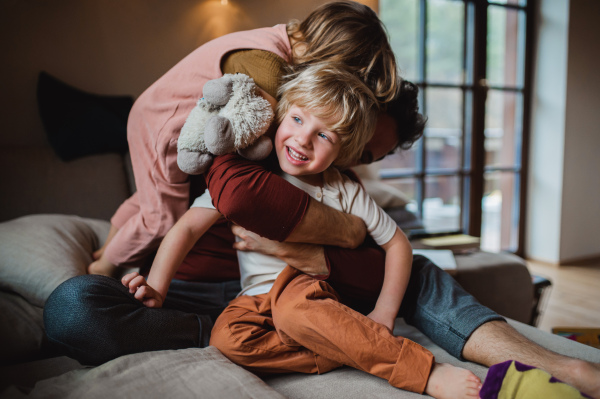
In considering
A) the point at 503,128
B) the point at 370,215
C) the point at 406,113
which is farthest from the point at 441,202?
the point at 370,215

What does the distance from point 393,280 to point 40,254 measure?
879 mm

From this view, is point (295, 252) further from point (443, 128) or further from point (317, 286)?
point (443, 128)

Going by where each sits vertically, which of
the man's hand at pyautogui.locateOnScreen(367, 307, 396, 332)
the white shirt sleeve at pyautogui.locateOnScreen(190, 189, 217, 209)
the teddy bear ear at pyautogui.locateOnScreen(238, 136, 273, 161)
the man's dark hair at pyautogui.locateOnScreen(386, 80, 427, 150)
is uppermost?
the man's dark hair at pyautogui.locateOnScreen(386, 80, 427, 150)

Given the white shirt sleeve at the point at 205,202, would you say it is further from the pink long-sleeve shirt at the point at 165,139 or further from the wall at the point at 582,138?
the wall at the point at 582,138

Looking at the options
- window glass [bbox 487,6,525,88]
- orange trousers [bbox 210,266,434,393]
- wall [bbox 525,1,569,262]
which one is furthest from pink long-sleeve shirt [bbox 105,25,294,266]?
wall [bbox 525,1,569,262]

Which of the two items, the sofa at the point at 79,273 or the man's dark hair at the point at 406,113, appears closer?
the sofa at the point at 79,273

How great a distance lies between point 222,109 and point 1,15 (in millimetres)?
1402

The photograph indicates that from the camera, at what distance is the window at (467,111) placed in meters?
3.18

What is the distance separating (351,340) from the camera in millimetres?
815

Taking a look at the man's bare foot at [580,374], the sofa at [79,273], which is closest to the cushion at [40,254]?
the sofa at [79,273]

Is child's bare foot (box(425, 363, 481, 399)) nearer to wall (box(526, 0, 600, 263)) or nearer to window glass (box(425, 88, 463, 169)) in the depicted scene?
window glass (box(425, 88, 463, 169))

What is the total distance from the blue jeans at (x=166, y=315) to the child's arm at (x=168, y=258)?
0.03 meters

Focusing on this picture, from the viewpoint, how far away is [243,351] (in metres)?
0.86

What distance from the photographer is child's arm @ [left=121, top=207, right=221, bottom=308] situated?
34.3 inches
